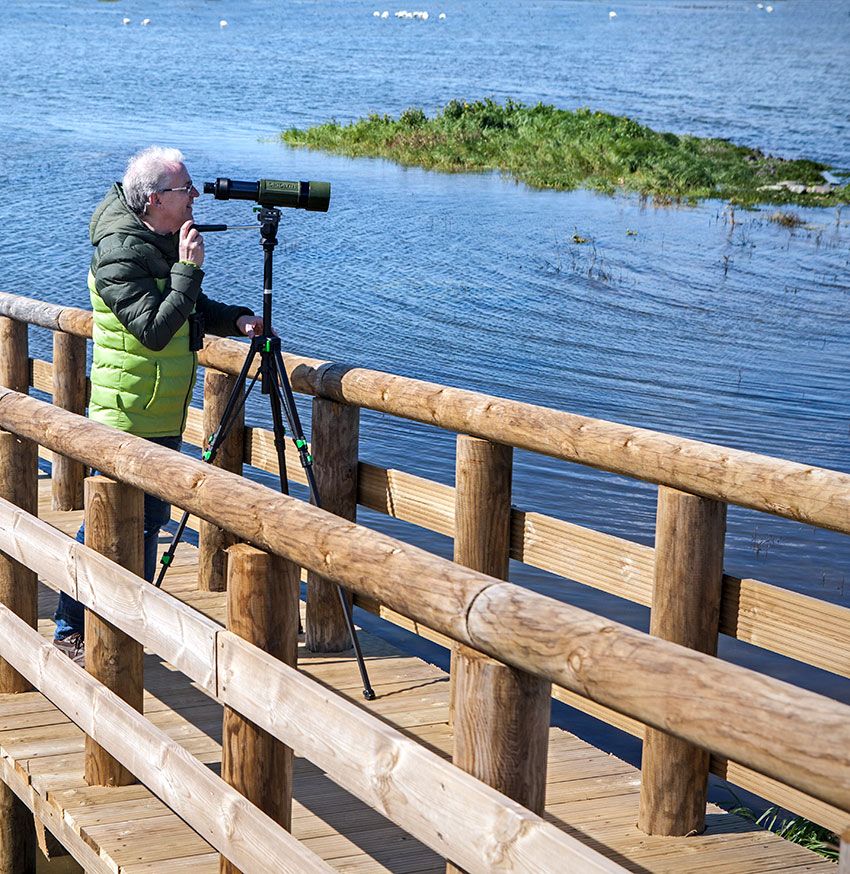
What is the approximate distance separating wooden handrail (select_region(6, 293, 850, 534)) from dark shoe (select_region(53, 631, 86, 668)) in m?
1.03

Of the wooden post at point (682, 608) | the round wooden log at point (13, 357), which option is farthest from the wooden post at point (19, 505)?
the round wooden log at point (13, 357)

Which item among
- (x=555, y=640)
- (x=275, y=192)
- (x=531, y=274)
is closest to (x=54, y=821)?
(x=275, y=192)

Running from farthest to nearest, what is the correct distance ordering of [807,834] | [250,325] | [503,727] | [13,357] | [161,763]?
[13,357], [807,834], [250,325], [161,763], [503,727]

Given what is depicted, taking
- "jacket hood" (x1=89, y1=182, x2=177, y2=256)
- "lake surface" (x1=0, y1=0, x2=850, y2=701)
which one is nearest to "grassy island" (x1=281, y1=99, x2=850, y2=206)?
"lake surface" (x1=0, y1=0, x2=850, y2=701)

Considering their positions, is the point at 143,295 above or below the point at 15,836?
above

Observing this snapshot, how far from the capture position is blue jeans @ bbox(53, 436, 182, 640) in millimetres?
4738

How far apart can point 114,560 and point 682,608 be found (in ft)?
4.45

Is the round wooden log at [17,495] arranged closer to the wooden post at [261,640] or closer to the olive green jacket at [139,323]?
the olive green jacket at [139,323]

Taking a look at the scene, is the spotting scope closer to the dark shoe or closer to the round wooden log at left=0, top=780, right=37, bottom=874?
the dark shoe

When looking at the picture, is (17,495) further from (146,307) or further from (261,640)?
(261,640)

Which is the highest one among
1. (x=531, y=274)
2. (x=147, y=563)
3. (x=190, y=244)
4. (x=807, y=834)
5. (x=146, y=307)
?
(x=190, y=244)

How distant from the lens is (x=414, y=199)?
89.5ft

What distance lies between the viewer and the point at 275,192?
463cm

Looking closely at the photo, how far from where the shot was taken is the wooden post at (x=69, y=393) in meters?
6.60
